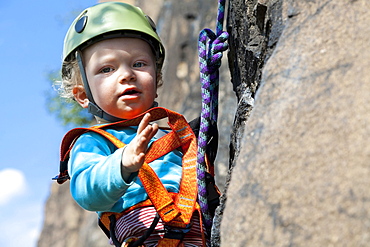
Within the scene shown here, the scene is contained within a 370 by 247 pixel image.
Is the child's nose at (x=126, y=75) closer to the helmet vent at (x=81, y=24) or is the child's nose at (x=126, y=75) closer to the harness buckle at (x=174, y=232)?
the helmet vent at (x=81, y=24)

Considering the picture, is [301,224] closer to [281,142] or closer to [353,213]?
[353,213]

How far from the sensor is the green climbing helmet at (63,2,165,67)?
266 centimetres

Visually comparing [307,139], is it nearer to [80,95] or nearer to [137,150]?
[137,150]

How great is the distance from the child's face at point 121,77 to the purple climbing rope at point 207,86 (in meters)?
0.30

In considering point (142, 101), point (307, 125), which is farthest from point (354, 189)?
point (142, 101)

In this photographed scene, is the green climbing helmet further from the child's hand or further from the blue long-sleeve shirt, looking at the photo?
the child's hand

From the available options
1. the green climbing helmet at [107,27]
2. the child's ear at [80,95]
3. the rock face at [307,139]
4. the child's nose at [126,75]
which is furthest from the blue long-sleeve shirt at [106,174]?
the rock face at [307,139]

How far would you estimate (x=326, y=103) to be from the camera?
1444 millimetres

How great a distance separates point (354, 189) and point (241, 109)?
1.21m

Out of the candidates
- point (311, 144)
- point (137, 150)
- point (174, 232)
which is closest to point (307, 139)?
point (311, 144)

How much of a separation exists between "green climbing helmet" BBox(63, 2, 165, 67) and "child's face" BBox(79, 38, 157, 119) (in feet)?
0.15

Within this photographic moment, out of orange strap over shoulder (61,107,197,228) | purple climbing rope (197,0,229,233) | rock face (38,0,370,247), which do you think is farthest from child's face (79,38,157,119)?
rock face (38,0,370,247)

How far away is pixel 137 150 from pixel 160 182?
365 millimetres

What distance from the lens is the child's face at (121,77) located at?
2596mm
